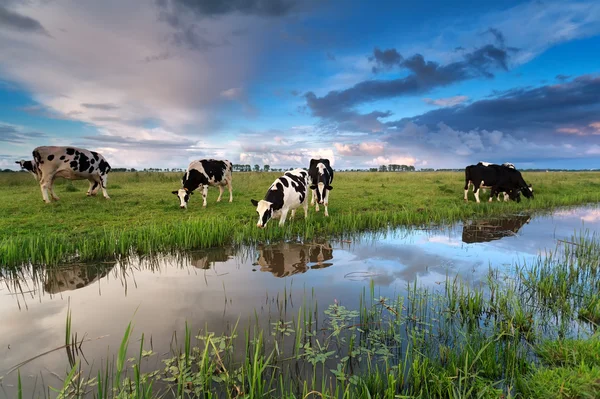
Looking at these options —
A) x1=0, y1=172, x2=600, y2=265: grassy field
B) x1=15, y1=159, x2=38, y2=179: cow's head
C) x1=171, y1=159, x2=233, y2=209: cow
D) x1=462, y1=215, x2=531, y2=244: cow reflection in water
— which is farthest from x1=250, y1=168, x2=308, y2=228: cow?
x1=15, y1=159, x2=38, y2=179: cow's head

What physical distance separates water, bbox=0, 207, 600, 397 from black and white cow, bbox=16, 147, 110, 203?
9824 mm

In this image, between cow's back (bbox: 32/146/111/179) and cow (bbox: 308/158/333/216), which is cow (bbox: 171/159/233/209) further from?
cow's back (bbox: 32/146/111/179)

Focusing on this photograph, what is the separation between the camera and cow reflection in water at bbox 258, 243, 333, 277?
6.16 m

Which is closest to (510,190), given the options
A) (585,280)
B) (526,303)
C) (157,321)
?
(585,280)

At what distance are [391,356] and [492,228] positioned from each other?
9.00m

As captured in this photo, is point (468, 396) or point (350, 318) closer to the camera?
point (468, 396)

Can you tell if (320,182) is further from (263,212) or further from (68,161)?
(68,161)

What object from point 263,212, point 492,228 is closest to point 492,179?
point 492,228

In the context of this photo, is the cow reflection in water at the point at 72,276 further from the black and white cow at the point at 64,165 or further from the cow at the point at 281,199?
the black and white cow at the point at 64,165

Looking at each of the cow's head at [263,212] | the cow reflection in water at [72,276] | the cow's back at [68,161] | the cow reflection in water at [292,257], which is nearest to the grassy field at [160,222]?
the cow's head at [263,212]

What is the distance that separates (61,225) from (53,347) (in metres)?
7.15

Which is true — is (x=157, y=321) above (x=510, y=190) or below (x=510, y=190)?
below

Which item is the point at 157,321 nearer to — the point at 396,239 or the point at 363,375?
the point at 363,375

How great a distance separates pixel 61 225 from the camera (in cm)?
895
